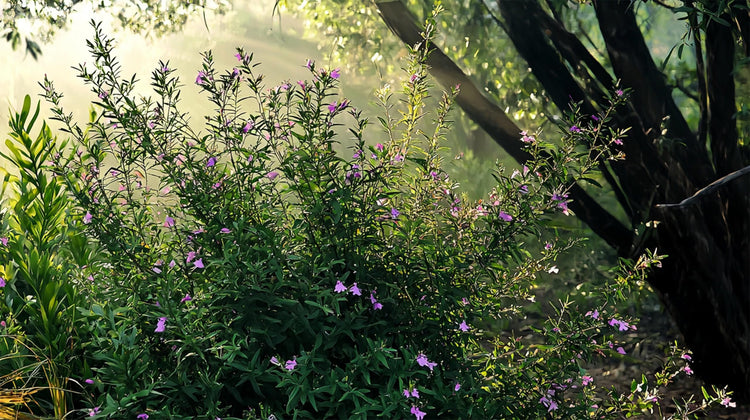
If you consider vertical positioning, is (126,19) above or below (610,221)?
above

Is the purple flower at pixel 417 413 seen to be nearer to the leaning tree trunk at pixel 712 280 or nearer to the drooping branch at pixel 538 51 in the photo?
the leaning tree trunk at pixel 712 280

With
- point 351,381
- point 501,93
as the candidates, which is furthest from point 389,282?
point 501,93

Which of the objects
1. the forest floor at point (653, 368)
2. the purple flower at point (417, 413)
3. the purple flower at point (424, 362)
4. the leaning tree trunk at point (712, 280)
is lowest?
the forest floor at point (653, 368)

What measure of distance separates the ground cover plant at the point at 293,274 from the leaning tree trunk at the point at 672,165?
1.59 meters

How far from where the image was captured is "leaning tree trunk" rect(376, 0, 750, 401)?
414 cm

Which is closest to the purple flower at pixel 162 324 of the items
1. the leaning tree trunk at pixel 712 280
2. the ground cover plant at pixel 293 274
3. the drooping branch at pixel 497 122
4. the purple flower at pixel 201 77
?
the ground cover plant at pixel 293 274

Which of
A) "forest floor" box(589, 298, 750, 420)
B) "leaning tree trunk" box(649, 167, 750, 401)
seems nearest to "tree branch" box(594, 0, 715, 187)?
"leaning tree trunk" box(649, 167, 750, 401)

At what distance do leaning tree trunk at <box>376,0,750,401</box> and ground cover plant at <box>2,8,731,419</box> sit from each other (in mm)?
1591

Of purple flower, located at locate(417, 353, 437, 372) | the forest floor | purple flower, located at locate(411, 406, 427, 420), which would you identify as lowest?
the forest floor

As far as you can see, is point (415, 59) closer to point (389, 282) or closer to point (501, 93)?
point (389, 282)

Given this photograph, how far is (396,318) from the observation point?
8.45 feet

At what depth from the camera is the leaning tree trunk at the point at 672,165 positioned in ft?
13.6

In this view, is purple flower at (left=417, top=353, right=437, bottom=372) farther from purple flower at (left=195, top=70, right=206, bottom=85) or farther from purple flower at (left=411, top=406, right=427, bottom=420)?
purple flower at (left=195, top=70, right=206, bottom=85)

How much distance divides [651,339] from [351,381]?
13.2ft
